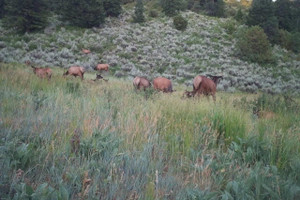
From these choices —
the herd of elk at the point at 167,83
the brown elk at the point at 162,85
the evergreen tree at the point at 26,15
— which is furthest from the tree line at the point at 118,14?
the brown elk at the point at 162,85

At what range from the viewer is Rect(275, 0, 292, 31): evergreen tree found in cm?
3794

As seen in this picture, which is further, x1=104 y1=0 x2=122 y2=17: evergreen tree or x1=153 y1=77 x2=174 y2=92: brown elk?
x1=104 y1=0 x2=122 y2=17: evergreen tree

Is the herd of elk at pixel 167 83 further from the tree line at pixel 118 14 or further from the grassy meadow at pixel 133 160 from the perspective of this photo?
the tree line at pixel 118 14

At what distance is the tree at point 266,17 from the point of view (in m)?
31.9

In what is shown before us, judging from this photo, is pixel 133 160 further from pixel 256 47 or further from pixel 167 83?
pixel 256 47

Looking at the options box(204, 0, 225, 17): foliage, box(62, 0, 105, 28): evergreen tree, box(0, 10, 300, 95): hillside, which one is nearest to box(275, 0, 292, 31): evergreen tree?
box(0, 10, 300, 95): hillside

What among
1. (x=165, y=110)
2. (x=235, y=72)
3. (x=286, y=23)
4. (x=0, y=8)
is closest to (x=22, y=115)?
(x=165, y=110)

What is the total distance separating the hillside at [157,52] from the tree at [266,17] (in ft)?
7.56

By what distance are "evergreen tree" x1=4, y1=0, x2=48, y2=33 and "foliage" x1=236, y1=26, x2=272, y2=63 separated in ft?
76.3

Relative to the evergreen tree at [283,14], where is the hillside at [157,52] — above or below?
below

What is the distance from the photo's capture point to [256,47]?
27.5m

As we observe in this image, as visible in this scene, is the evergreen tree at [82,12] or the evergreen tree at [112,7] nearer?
the evergreen tree at [82,12]

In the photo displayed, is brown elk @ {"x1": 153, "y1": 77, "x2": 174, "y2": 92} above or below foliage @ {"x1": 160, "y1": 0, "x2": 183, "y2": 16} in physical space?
below

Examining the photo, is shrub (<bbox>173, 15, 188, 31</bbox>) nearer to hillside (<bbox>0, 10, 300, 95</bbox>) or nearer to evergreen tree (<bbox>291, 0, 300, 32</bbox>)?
hillside (<bbox>0, 10, 300, 95</bbox>)
